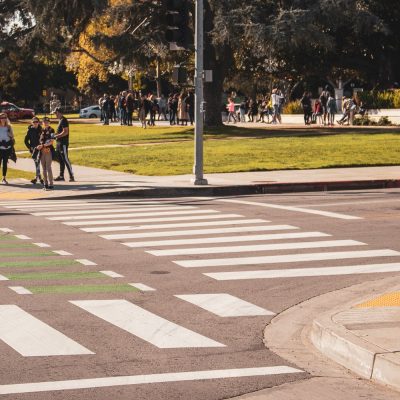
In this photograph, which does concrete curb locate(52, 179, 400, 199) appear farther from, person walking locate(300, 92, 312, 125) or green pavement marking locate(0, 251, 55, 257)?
person walking locate(300, 92, 312, 125)

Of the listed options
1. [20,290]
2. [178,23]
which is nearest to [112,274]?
[20,290]

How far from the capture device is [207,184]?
26.3 meters

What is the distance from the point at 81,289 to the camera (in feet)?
40.7

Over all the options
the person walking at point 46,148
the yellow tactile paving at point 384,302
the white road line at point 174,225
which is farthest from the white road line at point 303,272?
the person walking at point 46,148

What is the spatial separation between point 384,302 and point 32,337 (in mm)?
3416

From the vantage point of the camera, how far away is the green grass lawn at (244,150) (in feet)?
107

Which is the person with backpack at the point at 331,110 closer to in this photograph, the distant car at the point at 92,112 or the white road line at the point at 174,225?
the distant car at the point at 92,112

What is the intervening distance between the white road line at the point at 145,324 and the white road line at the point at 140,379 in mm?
982

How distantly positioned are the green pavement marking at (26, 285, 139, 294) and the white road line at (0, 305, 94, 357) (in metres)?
1.24

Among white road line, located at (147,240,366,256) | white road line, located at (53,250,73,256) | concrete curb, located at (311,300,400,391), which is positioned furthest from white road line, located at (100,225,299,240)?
concrete curb, located at (311,300,400,391)

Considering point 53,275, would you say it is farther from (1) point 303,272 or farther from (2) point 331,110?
(2) point 331,110

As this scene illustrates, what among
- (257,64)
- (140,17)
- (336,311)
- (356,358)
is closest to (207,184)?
(336,311)

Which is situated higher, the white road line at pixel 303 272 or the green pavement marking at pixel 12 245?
the white road line at pixel 303 272

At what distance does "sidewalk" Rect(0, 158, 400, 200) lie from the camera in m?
25.4
